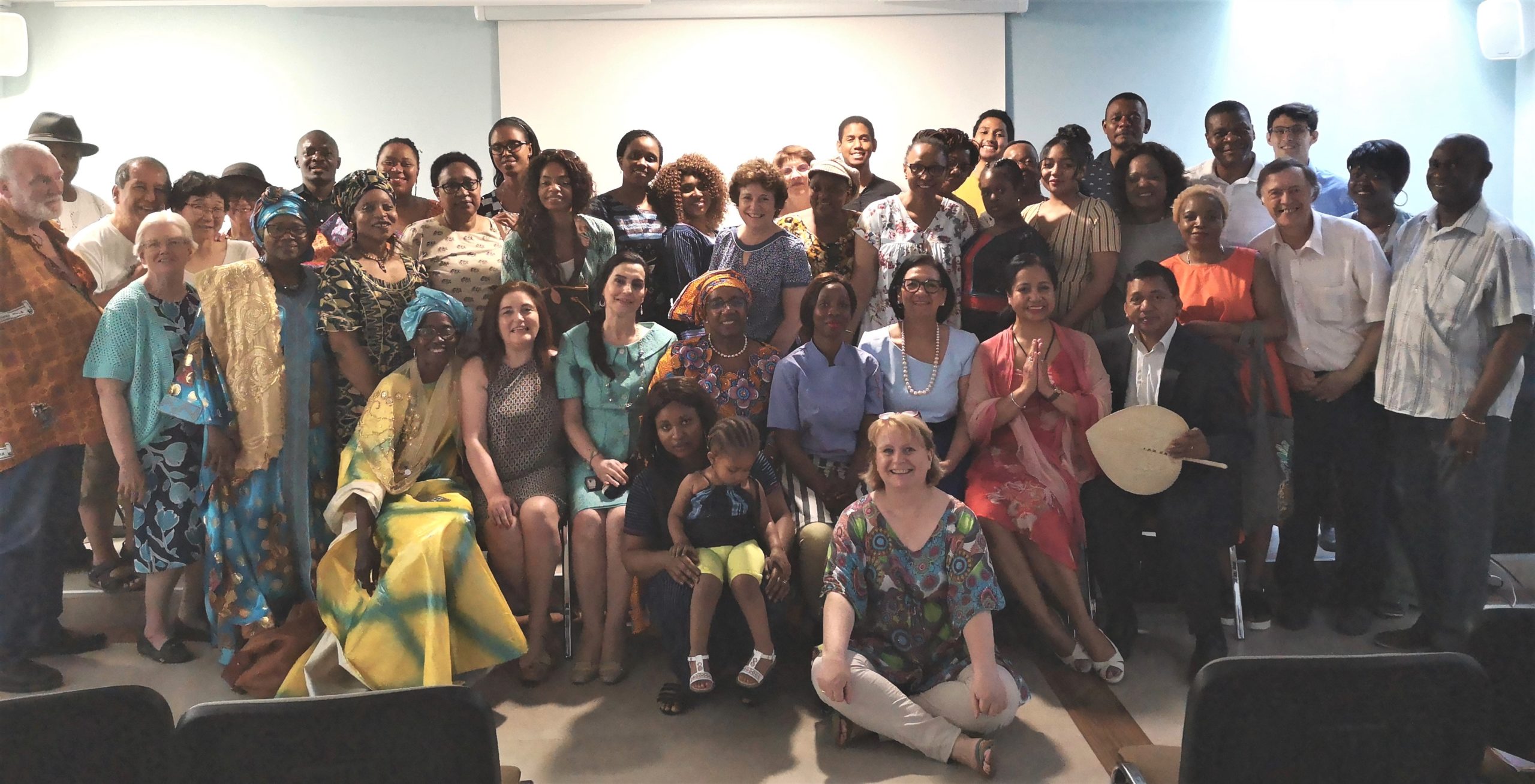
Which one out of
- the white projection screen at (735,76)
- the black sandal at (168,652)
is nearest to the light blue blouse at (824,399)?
the black sandal at (168,652)

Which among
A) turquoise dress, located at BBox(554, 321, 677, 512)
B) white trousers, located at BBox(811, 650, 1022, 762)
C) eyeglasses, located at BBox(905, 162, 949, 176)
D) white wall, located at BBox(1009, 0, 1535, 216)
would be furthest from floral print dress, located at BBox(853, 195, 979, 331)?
white wall, located at BBox(1009, 0, 1535, 216)

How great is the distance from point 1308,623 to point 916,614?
1747 millimetres

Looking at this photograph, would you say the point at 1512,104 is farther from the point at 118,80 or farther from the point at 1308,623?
the point at 118,80

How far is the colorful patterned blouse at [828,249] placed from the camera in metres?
4.11

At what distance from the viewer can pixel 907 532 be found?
2936mm

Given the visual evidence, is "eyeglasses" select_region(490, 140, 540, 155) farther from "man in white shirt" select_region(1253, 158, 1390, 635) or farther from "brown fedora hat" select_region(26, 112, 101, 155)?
"man in white shirt" select_region(1253, 158, 1390, 635)

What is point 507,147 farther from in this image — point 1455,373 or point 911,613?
point 1455,373

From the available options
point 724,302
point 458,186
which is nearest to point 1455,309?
point 724,302

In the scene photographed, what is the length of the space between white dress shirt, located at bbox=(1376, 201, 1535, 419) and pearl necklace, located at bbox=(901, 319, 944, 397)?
1519mm

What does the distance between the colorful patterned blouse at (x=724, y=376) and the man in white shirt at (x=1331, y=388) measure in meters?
1.87

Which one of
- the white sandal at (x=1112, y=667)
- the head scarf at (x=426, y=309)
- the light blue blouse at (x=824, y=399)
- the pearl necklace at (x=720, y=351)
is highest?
the head scarf at (x=426, y=309)

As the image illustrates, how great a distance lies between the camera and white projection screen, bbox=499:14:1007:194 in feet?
21.8

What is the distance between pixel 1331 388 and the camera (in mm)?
3771

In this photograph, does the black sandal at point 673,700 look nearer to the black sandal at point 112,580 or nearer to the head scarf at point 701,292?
the head scarf at point 701,292
